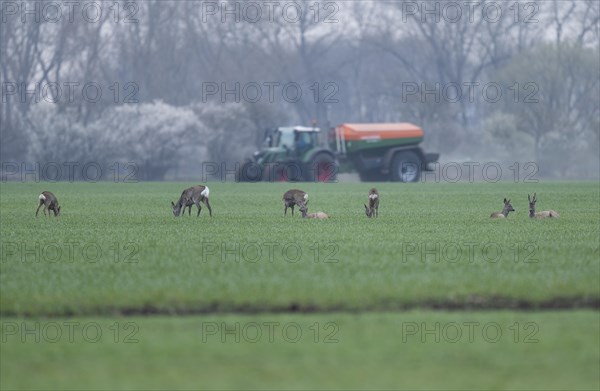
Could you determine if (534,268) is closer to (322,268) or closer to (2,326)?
(322,268)

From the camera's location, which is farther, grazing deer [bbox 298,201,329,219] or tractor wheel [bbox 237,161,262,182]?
tractor wheel [bbox 237,161,262,182]

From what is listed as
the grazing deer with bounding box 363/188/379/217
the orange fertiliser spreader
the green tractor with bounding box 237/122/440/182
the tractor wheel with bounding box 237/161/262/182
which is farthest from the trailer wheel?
the grazing deer with bounding box 363/188/379/217

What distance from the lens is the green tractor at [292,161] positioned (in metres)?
55.6

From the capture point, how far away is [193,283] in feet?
41.3

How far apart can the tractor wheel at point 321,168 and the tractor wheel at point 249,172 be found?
2.12m

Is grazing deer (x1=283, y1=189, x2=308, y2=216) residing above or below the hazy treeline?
below

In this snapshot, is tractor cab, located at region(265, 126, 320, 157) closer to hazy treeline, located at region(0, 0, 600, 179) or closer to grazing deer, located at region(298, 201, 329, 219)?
hazy treeline, located at region(0, 0, 600, 179)

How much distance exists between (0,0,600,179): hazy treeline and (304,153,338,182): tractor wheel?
1611cm

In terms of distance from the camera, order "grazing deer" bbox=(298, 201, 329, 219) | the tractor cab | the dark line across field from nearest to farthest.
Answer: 1. the dark line across field
2. "grazing deer" bbox=(298, 201, 329, 219)
3. the tractor cab

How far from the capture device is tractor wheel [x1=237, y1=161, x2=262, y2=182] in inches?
2226

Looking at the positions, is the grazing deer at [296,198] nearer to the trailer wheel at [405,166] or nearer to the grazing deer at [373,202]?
the grazing deer at [373,202]

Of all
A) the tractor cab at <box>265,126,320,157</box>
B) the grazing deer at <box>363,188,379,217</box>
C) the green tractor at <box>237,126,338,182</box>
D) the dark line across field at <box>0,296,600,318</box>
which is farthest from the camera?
the tractor cab at <box>265,126,320,157</box>

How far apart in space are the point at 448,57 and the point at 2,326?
87.7 meters

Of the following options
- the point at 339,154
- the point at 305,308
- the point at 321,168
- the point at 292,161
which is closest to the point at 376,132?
the point at 339,154
